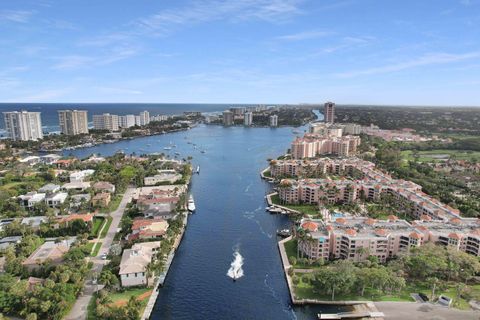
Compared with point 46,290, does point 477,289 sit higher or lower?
lower

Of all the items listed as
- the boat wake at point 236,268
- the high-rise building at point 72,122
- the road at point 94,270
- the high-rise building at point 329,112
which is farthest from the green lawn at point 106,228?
the high-rise building at point 329,112

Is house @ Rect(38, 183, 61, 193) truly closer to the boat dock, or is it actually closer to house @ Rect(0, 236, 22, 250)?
house @ Rect(0, 236, 22, 250)

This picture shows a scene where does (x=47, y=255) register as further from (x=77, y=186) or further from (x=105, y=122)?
(x=105, y=122)

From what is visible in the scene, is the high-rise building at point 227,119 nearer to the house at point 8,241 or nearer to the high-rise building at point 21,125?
the high-rise building at point 21,125

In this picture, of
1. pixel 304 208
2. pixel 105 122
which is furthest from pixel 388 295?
pixel 105 122

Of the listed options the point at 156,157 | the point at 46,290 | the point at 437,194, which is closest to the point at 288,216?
the point at 437,194

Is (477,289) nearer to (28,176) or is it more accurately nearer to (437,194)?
(437,194)
